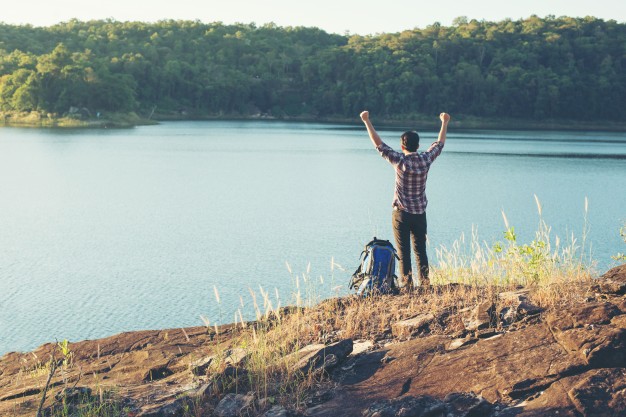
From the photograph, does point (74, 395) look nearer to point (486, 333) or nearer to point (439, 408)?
point (439, 408)

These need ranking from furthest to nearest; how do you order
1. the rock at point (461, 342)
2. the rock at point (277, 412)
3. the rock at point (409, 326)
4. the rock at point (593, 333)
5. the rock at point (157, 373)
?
1. the rock at point (157, 373)
2. the rock at point (409, 326)
3. the rock at point (461, 342)
4. the rock at point (277, 412)
5. the rock at point (593, 333)

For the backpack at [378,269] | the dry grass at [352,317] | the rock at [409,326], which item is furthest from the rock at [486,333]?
the backpack at [378,269]

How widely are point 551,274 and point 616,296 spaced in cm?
104

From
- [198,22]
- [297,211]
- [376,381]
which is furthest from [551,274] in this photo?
[198,22]

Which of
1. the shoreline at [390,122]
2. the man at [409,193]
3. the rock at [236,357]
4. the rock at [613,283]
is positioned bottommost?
the shoreline at [390,122]

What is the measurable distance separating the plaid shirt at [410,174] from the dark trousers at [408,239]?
8cm

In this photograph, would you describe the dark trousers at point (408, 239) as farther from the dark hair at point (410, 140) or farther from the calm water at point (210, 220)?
the calm water at point (210, 220)

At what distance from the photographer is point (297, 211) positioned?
28422 millimetres

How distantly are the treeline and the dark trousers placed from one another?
10754cm

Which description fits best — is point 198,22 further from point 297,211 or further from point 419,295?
point 419,295

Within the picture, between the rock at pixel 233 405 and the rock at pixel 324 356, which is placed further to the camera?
the rock at pixel 324 356

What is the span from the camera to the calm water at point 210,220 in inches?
575

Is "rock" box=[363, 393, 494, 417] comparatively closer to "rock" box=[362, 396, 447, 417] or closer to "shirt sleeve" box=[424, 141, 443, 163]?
"rock" box=[362, 396, 447, 417]

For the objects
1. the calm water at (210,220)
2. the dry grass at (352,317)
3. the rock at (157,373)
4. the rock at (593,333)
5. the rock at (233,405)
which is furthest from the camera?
the calm water at (210,220)
